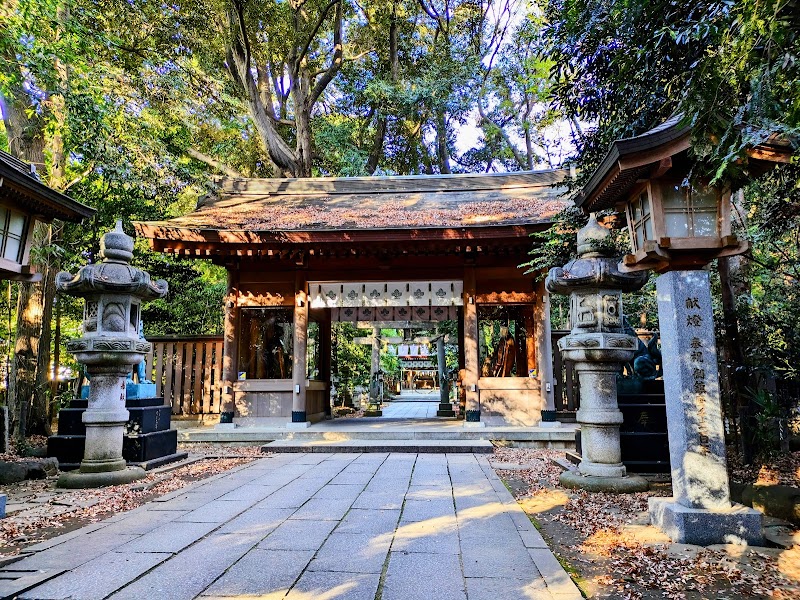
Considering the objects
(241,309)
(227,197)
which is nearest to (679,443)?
(241,309)

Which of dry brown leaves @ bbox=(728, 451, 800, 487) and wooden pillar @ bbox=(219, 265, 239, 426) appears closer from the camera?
dry brown leaves @ bbox=(728, 451, 800, 487)

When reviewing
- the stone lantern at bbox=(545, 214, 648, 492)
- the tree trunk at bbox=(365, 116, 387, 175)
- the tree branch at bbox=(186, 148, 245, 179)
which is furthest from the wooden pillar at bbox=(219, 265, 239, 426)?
the tree trunk at bbox=(365, 116, 387, 175)

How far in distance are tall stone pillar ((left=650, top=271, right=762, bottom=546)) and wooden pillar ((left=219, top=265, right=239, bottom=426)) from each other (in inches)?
312

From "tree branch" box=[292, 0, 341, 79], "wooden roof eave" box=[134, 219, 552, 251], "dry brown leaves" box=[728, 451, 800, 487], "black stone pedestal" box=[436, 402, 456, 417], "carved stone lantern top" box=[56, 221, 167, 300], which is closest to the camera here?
"dry brown leaves" box=[728, 451, 800, 487]

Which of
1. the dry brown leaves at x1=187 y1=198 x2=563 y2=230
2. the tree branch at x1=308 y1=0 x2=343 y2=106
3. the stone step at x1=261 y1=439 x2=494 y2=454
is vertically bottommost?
the stone step at x1=261 y1=439 x2=494 y2=454

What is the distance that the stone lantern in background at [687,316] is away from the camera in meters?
3.43

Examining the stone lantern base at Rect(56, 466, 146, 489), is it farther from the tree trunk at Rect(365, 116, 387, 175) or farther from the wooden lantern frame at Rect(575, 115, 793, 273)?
the tree trunk at Rect(365, 116, 387, 175)

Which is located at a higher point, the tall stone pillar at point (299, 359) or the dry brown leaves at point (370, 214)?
the dry brown leaves at point (370, 214)

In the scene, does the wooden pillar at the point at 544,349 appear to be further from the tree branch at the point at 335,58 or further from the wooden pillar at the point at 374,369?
the tree branch at the point at 335,58

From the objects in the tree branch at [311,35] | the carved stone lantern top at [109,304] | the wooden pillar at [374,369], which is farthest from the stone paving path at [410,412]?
the tree branch at [311,35]

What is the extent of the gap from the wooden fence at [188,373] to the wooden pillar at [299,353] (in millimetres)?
1747

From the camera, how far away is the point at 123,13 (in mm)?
10758

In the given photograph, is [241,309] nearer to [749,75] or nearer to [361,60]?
[749,75]

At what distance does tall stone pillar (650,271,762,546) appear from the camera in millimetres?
3393
